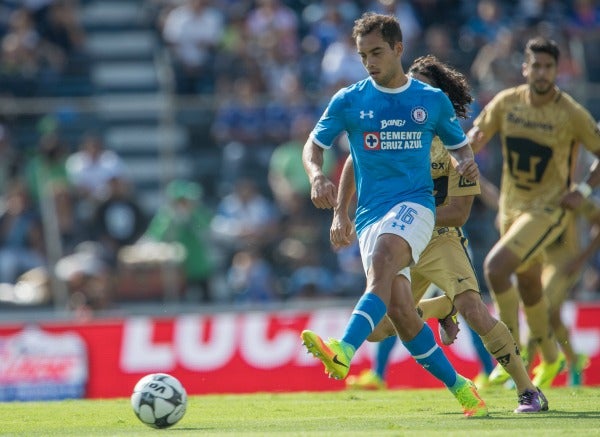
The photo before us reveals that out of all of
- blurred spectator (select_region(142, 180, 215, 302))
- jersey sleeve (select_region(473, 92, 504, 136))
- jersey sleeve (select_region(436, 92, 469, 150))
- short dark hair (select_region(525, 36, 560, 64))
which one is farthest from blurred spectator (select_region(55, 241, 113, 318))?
jersey sleeve (select_region(436, 92, 469, 150))

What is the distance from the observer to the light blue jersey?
8484mm

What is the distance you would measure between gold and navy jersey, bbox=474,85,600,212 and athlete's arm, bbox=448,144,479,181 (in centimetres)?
310

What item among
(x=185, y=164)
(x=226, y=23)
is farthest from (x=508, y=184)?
(x=226, y=23)

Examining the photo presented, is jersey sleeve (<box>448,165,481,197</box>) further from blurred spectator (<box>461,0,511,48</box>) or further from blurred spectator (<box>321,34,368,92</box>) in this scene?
blurred spectator (<box>461,0,511,48</box>)

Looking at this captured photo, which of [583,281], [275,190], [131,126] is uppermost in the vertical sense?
[131,126]

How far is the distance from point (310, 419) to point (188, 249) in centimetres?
748

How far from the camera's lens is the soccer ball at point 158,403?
330 inches

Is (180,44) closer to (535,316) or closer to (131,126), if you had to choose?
(131,126)

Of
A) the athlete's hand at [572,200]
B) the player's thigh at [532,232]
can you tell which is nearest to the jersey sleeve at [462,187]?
the player's thigh at [532,232]

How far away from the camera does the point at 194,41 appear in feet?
63.5

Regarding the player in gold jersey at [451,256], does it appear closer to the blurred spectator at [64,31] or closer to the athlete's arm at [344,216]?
the athlete's arm at [344,216]

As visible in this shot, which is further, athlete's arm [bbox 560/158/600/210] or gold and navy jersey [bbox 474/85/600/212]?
gold and navy jersey [bbox 474/85/600/212]

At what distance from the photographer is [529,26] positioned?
19062mm

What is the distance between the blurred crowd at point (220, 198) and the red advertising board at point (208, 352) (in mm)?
1295
